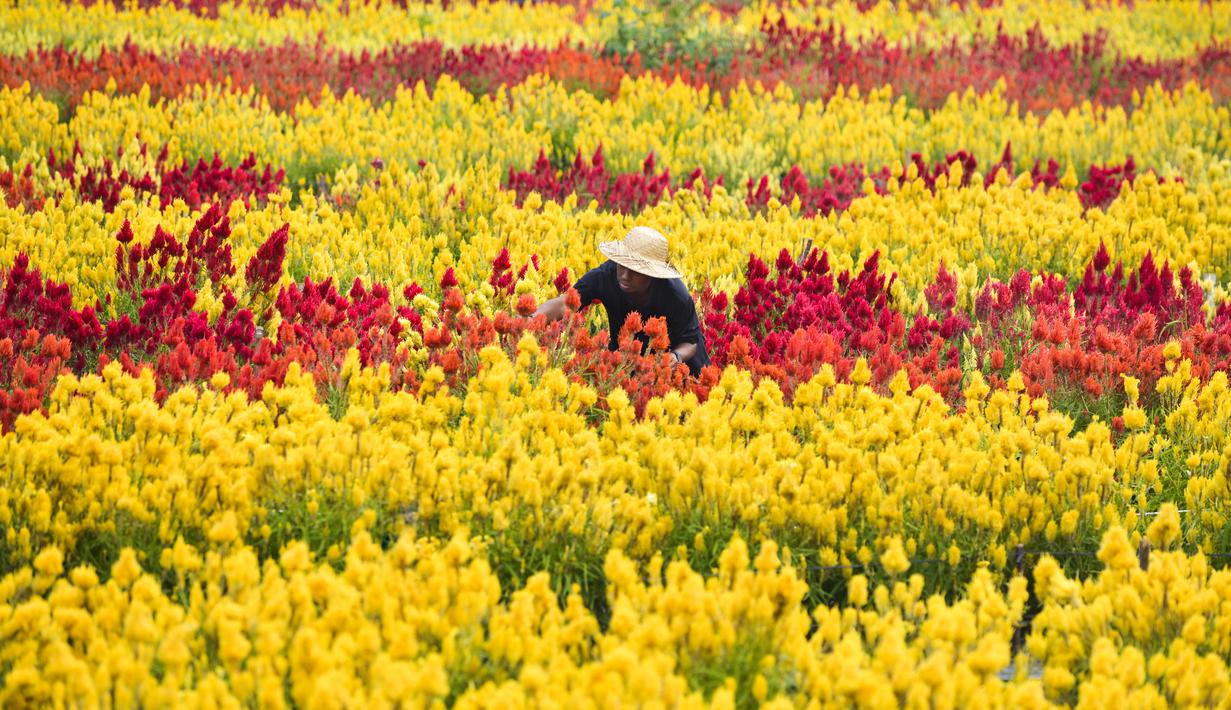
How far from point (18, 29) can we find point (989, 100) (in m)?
9.57

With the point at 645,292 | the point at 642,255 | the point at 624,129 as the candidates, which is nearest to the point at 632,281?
the point at 645,292

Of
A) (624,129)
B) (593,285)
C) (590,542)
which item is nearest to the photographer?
(590,542)

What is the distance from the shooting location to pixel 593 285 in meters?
5.59

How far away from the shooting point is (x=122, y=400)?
4008 mm

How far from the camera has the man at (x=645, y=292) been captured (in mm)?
5301

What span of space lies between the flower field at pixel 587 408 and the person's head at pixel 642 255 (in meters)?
0.36

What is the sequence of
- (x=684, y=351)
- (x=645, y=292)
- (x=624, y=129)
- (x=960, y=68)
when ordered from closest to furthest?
1. (x=684, y=351)
2. (x=645, y=292)
3. (x=624, y=129)
4. (x=960, y=68)

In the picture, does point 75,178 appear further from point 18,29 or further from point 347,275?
point 18,29

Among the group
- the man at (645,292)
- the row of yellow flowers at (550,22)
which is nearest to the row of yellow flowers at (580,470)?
the man at (645,292)

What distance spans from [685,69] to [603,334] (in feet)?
25.6

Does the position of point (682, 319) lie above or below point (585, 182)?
above

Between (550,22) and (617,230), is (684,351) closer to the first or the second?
(617,230)

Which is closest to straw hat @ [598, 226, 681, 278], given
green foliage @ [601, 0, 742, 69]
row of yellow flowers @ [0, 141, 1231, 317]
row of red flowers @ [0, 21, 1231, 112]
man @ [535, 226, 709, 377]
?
man @ [535, 226, 709, 377]

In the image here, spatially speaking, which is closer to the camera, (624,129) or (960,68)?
(624,129)
